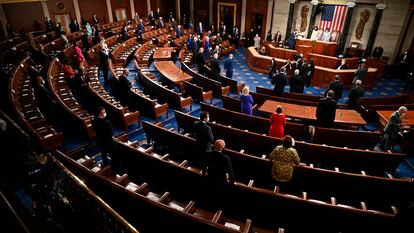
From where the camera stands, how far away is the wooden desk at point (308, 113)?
6051 millimetres

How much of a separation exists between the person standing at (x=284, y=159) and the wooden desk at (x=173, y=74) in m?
5.84

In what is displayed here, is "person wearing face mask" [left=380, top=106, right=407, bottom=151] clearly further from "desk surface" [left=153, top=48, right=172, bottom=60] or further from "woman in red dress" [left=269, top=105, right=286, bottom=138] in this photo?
"desk surface" [left=153, top=48, right=172, bottom=60]

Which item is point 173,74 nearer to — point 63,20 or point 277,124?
point 277,124

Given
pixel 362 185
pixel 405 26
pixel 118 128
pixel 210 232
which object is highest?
pixel 405 26

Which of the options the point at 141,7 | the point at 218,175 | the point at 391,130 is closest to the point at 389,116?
the point at 391,130

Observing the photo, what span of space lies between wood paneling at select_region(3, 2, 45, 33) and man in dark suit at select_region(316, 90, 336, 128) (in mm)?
16839

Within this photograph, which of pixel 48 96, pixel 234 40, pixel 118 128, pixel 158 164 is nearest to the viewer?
pixel 158 164

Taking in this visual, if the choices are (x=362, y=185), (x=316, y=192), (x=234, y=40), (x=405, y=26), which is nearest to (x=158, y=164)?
(x=316, y=192)

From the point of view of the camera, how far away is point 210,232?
8.75 ft

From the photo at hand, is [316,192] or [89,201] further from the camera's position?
[316,192]

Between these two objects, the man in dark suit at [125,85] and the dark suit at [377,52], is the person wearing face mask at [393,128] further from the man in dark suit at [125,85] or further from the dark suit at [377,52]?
the dark suit at [377,52]

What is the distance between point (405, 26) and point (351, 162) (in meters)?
10.4

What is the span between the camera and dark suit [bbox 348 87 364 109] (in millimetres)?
6824

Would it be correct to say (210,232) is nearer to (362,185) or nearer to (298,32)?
(362,185)
